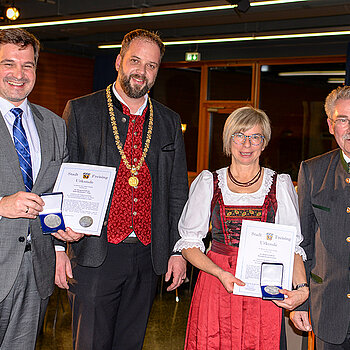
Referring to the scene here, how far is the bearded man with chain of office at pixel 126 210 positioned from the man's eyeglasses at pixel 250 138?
430 mm

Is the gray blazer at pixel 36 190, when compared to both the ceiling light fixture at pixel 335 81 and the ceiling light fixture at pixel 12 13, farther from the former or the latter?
the ceiling light fixture at pixel 335 81

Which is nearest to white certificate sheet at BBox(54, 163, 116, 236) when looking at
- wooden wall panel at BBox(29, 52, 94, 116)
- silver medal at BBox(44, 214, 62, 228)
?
silver medal at BBox(44, 214, 62, 228)

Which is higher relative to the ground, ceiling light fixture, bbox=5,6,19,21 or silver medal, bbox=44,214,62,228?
ceiling light fixture, bbox=5,6,19,21

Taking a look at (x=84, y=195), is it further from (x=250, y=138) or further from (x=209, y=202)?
(x=250, y=138)

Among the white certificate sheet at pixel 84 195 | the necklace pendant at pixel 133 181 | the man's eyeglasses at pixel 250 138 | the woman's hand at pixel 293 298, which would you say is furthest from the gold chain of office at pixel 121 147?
the woman's hand at pixel 293 298

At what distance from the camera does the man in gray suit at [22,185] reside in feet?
7.97

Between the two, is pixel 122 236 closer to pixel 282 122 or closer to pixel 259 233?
pixel 259 233

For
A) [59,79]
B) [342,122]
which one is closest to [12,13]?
[59,79]

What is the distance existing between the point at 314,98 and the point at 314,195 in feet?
33.3

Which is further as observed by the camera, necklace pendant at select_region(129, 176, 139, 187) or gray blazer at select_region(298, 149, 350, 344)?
necklace pendant at select_region(129, 176, 139, 187)

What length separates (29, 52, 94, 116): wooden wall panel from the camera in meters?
13.1

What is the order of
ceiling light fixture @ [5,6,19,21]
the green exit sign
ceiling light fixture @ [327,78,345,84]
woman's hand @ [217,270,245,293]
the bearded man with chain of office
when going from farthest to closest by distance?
the green exit sign, ceiling light fixture @ [327,78,345,84], ceiling light fixture @ [5,6,19,21], the bearded man with chain of office, woman's hand @ [217,270,245,293]

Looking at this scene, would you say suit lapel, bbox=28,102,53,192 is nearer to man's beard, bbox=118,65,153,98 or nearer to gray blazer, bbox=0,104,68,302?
gray blazer, bbox=0,104,68,302

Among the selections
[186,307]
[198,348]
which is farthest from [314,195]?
[186,307]
